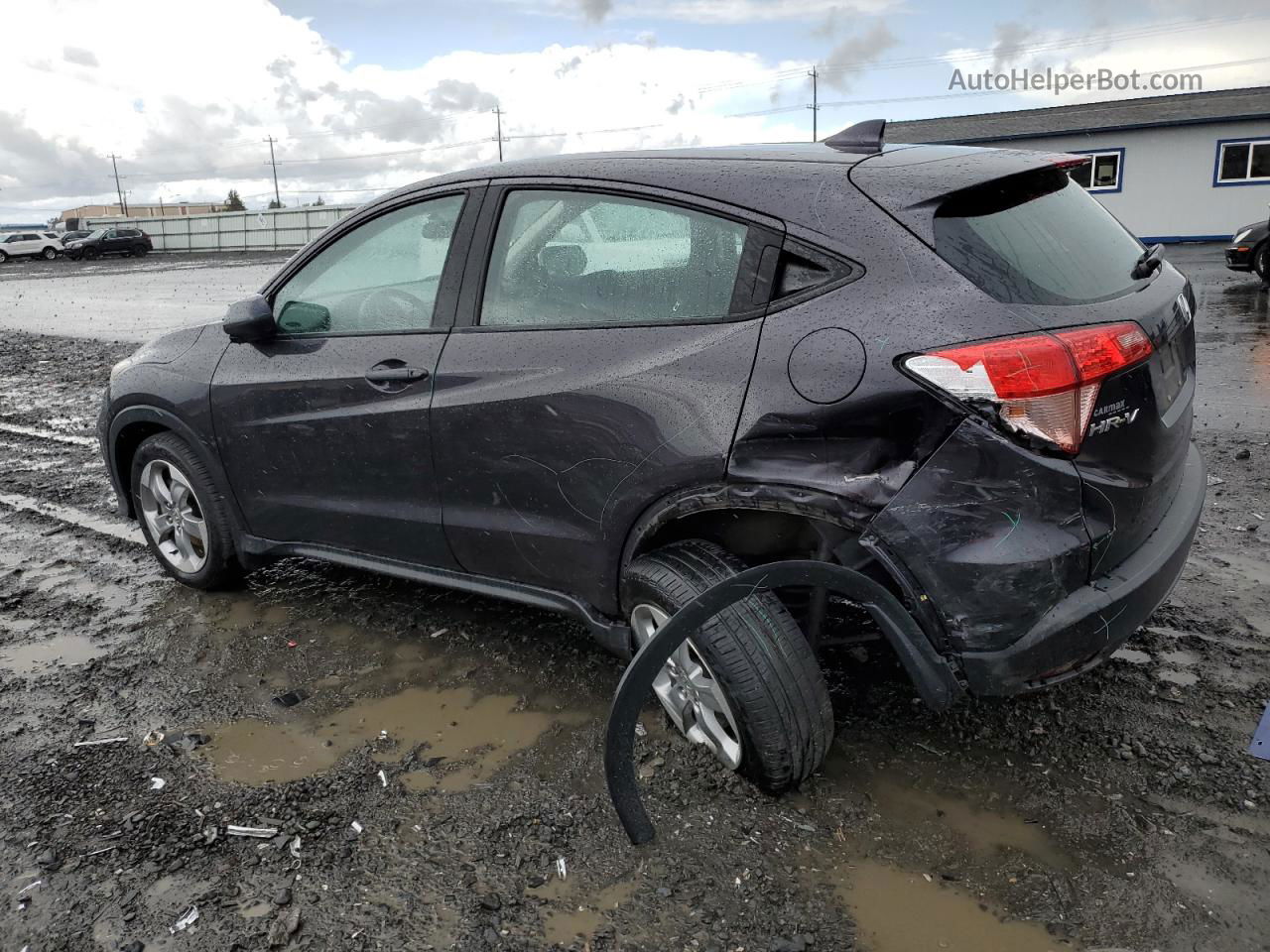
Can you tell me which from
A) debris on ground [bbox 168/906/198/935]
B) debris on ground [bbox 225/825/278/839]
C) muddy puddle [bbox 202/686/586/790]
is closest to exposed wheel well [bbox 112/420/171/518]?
muddy puddle [bbox 202/686/586/790]

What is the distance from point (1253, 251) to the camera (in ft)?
46.9

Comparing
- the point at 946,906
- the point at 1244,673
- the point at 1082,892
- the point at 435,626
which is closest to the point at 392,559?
the point at 435,626

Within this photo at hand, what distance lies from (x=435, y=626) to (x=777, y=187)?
88.5 inches

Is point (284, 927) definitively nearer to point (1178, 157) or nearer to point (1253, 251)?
point (1253, 251)

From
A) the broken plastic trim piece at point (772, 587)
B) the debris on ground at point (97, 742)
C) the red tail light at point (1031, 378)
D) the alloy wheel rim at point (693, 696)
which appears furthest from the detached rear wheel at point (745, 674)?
the debris on ground at point (97, 742)

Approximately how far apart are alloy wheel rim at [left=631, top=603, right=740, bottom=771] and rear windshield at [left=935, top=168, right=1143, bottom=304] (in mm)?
1239

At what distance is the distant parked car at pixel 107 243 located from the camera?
46156 millimetres

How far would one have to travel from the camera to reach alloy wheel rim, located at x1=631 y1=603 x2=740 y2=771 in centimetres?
276

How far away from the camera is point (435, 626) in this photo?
402 centimetres

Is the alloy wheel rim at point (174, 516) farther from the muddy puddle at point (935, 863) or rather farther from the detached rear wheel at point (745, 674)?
the muddy puddle at point (935, 863)

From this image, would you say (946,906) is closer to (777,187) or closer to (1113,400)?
(1113,400)

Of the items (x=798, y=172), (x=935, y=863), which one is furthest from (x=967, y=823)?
(x=798, y=172)

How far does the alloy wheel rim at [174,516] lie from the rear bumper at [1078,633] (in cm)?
330

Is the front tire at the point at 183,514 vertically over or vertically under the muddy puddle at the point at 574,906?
over
